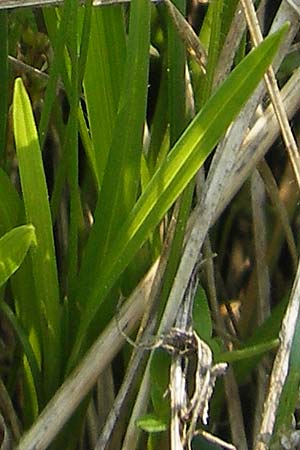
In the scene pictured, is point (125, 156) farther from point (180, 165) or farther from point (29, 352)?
point (29, 352)

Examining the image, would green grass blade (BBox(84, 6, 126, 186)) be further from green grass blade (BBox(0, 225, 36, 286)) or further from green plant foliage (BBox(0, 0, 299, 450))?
green grass blade (BBox(0, 225, 36, 286))

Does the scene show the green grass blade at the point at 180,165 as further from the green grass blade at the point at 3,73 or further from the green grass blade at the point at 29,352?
the green grass blade at the point at 3,73

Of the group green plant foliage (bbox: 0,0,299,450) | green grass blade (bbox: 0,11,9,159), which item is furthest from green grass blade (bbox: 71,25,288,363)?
green grass blade (bbox: 0,11,9,159)

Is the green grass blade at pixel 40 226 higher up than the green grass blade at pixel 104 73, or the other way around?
the green grass blade at pixel 104 73

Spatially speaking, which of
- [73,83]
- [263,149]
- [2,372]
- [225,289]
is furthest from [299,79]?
[2,372]

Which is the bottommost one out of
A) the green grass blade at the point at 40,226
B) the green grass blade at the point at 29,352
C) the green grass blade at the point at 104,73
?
the green grass blade at the point at 29,352

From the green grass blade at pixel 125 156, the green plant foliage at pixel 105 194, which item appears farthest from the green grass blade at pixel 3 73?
the green grass blade at pixel 125 156

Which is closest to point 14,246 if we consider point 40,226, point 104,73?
point 40,226
